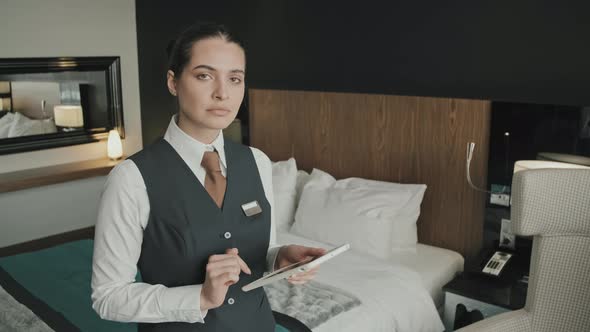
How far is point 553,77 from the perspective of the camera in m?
2.81

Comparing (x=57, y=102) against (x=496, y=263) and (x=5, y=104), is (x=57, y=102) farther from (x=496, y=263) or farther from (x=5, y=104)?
(x=496, y=263)

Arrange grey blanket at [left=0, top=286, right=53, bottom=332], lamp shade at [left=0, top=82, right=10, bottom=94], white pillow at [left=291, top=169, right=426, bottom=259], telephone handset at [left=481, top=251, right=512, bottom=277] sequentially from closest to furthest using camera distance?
grey blanket at [left=0, top=286, right=53, bottom=332]
telephone handset at [left=481, top=251, right=512, bottom=277]
white pillow at [left=291, top=169, right=426, bottom=259]
lamp shade at [left=0, top=82, right=10, bottom=94]

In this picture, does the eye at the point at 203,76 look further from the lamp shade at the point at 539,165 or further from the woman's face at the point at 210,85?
the lamp shade at the point at 539,165

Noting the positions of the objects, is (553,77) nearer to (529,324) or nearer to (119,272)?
(529,324)

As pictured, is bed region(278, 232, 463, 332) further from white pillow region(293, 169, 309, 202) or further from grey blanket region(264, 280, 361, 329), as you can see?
white pillow region(293, 169, 309, 202)

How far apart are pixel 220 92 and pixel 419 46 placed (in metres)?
2.31

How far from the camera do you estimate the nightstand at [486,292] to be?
2.55 m

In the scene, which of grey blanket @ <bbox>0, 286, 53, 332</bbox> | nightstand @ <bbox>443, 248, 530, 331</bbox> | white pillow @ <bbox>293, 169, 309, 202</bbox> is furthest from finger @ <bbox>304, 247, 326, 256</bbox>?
white pillow @ <bbox>293, 169, 309, 202</bbox>

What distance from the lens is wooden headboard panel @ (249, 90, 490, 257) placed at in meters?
3.11

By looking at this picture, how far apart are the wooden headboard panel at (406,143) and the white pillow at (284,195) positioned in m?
0.32

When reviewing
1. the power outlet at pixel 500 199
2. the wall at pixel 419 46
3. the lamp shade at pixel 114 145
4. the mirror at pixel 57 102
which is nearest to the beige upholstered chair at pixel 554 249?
the power outlet at pixel 500 199

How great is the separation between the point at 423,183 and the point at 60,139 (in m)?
3.17

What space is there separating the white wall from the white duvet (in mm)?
2836

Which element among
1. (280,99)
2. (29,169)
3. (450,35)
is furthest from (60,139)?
(450,35)
